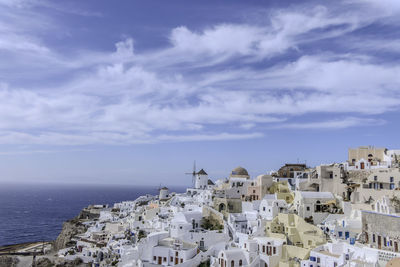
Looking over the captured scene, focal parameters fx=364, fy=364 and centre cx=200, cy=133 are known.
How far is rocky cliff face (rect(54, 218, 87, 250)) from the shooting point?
204ft

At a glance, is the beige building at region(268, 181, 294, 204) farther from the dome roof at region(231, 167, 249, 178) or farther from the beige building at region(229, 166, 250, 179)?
the dome roof at region(231, 167, 249, 178)

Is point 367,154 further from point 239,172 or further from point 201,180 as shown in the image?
point 201,180

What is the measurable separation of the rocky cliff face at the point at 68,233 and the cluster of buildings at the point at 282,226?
303 inches

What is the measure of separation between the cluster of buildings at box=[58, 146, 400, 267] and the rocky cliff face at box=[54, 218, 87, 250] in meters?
7.69

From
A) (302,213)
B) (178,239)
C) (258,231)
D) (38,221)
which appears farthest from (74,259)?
(38,221)

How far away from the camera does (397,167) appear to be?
40.8 m

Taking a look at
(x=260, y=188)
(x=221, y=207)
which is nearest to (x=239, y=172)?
(x=260, y=188)

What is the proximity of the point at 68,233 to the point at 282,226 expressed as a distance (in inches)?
1677

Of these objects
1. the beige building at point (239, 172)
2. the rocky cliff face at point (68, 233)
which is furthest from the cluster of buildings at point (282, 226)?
the rocky cliff face at point (68, 233)

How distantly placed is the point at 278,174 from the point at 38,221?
7303 centimetres

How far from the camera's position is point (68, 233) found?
214 feet

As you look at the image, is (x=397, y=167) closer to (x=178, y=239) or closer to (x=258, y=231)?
(x=258, y=231)

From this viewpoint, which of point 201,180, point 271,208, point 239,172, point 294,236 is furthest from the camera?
point 201,180

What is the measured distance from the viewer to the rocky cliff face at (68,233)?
2447 inches
